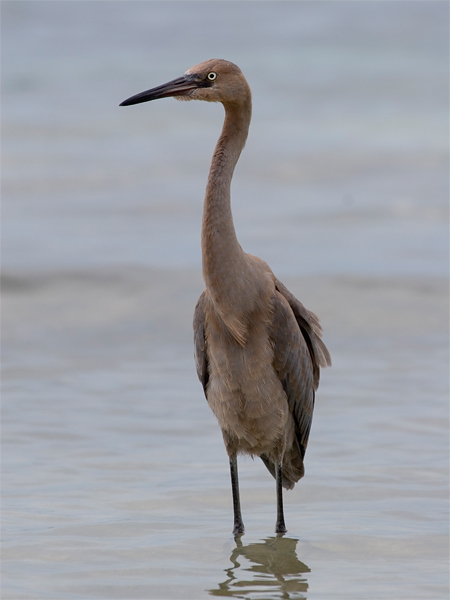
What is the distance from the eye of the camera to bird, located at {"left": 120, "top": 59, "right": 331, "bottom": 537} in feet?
18.2

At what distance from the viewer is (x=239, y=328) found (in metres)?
5.73

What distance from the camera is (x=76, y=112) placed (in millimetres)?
21750

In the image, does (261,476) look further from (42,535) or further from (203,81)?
(203,81)

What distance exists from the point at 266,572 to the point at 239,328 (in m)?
1.42

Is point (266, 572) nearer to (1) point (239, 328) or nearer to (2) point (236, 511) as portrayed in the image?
(2) point (236, 511)

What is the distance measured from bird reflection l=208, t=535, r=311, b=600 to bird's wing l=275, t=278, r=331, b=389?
125 centimetres

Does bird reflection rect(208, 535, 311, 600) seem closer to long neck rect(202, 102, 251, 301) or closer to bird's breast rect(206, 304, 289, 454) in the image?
bird's breast rect(206, 304, 289, 454)

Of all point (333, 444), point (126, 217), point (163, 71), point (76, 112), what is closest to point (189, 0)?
point (163, 71)

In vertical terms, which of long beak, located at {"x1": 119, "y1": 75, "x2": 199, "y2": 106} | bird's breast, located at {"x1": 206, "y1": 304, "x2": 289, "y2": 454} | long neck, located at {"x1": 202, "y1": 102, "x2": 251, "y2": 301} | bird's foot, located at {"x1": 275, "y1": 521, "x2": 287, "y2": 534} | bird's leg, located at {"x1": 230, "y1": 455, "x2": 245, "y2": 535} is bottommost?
bird's foot, located at {"x1": 275, "y1": 521, "x2": 287, "y2": 534}

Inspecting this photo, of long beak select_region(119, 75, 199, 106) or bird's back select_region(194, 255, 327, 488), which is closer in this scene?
long beak select_region(119, 75, 199, 106)

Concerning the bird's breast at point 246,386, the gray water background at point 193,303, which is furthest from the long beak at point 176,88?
the gray water background at point 193,303

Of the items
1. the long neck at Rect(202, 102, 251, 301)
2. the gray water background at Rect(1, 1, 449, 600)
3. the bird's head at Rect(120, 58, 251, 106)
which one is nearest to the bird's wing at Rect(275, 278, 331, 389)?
the long neck at Rect(202, 102, 251, 301)

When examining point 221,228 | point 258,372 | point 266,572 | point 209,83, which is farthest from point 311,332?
point 209,83

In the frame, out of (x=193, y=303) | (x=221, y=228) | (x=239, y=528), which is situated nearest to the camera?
(x=221, y=228)
